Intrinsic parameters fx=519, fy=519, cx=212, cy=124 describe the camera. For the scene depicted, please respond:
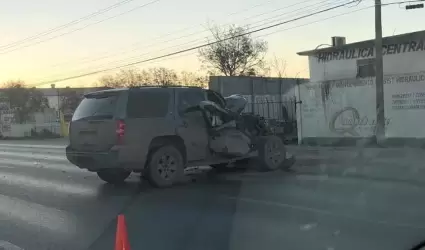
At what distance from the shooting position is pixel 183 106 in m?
10.5

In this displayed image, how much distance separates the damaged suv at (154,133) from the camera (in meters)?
9.62

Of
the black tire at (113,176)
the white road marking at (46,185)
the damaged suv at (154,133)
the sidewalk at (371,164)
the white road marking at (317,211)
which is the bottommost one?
the sidewalk at (371,164)

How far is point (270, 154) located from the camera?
12.0 meters

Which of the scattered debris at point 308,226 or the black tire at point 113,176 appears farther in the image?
the black tire at point 113,176

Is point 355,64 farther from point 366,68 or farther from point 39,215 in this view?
point 39,215

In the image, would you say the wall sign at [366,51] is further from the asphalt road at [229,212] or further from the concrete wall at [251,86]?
the asphalt road at [229,212]

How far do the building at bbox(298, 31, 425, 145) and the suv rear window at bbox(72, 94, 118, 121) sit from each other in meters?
12.3

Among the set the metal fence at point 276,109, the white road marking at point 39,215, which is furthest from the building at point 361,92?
the white road marking at point 39,215

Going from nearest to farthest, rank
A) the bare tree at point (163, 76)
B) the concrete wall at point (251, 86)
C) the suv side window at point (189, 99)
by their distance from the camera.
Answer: the suv side window at point (189, 99) → the concrete wall at point (251, 86) → the bare tree at point (163, 76)

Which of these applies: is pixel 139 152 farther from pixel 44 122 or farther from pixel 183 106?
pixel 44 122

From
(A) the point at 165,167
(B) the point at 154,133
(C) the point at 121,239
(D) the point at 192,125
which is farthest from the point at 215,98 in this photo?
(C) the point at 121,239

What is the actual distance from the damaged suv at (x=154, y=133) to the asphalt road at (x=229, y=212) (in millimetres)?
498

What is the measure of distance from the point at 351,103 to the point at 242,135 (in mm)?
10324

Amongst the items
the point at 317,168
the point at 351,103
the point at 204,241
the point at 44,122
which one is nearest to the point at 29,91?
the point at 44,122
